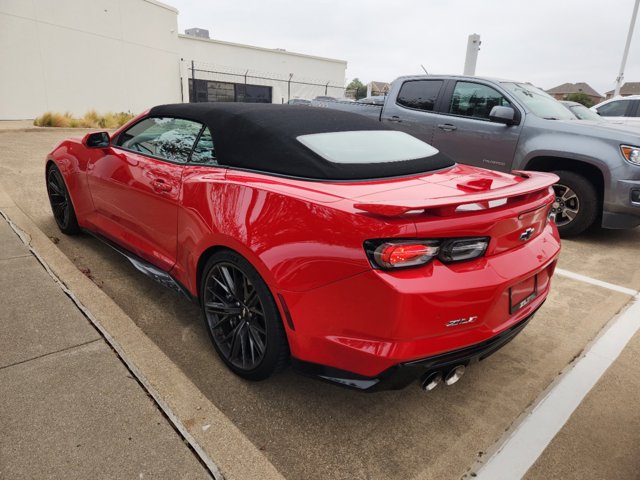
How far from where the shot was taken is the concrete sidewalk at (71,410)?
5.70 ft

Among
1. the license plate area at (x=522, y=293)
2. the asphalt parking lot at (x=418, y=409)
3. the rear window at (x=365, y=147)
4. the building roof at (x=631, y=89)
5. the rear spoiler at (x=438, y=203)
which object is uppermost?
the building roof at (x=631, y=89)

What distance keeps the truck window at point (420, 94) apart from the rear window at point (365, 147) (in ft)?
11.9

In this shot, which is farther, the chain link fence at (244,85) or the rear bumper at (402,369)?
the chain link fence at (244,85)

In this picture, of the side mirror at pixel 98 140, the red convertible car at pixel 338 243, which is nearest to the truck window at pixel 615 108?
the red convertible car at pixel 338 243

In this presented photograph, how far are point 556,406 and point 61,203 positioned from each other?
15.1 ft

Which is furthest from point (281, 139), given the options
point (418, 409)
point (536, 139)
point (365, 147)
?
point (536, 139)

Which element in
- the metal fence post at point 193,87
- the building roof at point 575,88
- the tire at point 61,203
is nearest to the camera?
the tire at point 61,203

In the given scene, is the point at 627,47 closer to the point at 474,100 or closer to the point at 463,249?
the point at 474,100

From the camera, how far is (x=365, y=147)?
2521mm

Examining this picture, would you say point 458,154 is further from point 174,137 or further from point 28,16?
point 28,16

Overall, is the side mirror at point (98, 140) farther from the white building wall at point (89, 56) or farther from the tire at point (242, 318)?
the white building wall at point (89, 56)

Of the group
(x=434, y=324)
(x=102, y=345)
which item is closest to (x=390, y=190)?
(x=434, y=324)

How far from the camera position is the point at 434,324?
1.73 meters

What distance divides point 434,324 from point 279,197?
2.93ft
